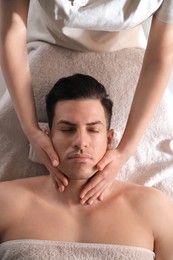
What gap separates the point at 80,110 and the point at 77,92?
0.07 meters

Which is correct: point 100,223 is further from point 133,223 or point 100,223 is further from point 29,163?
point 29,163

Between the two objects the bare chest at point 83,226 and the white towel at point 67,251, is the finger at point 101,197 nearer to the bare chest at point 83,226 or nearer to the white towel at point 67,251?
the bare chest at point 83,226

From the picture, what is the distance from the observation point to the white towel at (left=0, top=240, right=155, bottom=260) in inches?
50.2

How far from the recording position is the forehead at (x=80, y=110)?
137 cm

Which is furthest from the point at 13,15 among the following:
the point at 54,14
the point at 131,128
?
the point at 131,128

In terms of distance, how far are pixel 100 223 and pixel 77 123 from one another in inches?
11.8

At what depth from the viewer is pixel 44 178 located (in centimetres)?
147

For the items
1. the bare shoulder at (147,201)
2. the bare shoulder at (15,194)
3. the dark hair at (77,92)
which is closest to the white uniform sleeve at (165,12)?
the dark hair at (77,92)

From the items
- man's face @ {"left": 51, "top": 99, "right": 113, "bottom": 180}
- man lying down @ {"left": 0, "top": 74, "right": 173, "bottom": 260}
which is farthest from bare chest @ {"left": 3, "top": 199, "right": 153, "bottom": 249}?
man's face @ {"left": 51, "top": 99, "right": 113, "bottom": 180}

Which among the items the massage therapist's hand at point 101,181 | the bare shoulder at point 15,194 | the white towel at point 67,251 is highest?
the massage therapist's hand at point 101,181

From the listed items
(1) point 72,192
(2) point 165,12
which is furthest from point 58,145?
(2) point 165,12

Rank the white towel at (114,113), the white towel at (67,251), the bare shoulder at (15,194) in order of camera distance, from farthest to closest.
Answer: the white towel at (114,113) < the bare shoulder at (15,194) < the white towel at (67,251)

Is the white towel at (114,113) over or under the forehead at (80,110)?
under

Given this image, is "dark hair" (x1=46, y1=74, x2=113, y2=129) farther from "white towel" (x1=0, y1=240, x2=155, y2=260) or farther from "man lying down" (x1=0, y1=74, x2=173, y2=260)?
"white towel" (x1=0, y1=240, x2=155, y2=260)
